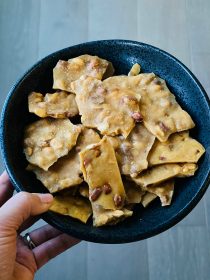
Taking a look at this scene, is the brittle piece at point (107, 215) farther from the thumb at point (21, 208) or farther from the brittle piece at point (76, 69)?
the brittle piece at point (76, 69)

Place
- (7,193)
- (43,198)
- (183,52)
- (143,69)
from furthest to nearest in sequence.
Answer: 1. (183,52)
2. (7,193)
3. (143,69)
4. (43,198)

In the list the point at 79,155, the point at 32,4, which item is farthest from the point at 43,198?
the point at 32,4

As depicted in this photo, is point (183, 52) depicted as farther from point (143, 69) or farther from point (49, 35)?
point (143, 69)

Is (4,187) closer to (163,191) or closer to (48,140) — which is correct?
(48,140)

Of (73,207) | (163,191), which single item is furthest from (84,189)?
(163,191)

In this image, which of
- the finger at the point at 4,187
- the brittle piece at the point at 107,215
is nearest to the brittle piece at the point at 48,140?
the brittle piece at the point at 107,215
